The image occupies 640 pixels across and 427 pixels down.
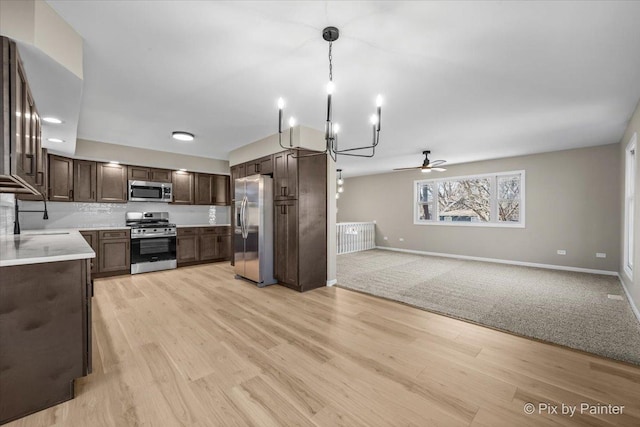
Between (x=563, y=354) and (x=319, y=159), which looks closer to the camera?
(x=563, y=354)

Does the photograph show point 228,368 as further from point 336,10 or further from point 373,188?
point 373,188

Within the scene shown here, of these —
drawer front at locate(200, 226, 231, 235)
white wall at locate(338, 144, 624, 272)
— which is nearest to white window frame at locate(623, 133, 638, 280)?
white wall at locate(338, 144, 624, 272)

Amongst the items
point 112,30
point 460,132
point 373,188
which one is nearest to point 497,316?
point 460,132

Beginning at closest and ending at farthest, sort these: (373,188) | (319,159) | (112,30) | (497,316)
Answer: (112,30)
(497,316)
(319,159)
(373,188)

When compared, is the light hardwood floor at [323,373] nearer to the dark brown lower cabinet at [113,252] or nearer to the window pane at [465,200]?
the dark brown lower cabinet at [113,252]

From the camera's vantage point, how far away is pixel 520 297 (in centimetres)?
381

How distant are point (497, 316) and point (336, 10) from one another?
3568 millimetres

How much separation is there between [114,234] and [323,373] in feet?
16.3

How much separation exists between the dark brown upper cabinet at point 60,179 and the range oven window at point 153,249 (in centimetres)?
134

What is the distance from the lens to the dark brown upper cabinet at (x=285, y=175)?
13.3 feet

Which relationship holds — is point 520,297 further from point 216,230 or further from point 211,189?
point 211,189

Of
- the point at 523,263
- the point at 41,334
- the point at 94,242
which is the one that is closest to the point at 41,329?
the point at 41,334

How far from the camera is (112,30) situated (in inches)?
76.7

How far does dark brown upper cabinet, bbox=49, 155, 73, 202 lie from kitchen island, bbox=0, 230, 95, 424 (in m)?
3.76
